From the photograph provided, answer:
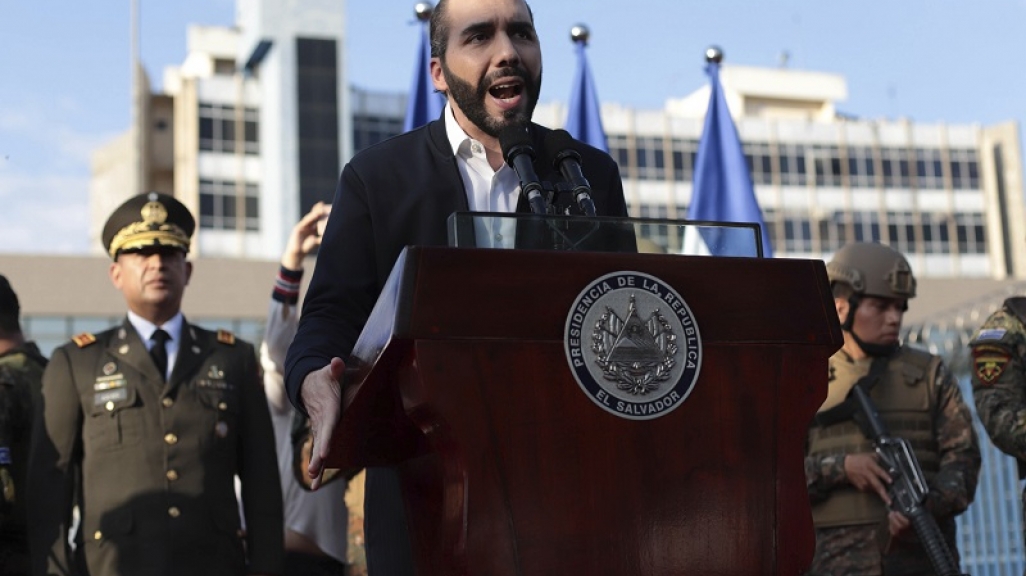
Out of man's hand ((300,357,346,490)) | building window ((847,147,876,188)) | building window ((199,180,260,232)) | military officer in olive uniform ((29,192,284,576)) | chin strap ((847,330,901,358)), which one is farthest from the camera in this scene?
building window ((847,147,876,188))

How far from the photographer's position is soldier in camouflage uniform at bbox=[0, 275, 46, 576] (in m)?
5.23

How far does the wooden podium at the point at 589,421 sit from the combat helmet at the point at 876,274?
4377 mm

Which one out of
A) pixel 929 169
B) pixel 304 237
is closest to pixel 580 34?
pixel 304 237

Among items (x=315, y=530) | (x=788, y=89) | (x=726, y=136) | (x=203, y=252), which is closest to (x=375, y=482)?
(x=315, y=530)

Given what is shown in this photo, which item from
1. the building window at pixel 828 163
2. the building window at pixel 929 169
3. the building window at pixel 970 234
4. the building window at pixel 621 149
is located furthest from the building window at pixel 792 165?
the building window at pixel 970 234

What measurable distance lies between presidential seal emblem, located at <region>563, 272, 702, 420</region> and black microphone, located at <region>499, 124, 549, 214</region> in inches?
12.9

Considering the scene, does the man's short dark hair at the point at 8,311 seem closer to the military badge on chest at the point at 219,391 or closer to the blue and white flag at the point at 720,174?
the military badge on chest at the point at 219,391

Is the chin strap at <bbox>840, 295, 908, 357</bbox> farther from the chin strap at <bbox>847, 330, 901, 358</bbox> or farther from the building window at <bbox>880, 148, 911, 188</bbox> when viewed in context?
the building window at <bbox>880, 148, 911, 188</bbox>

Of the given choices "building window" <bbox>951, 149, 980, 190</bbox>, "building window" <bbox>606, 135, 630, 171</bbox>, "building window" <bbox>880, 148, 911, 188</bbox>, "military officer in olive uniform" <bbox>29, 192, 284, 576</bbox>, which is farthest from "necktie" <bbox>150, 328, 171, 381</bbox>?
"building window" <bbox>951, 149, 980, 190</bbox>

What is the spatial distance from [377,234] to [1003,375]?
121 inches

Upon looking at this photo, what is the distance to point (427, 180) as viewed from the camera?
2.66 meters

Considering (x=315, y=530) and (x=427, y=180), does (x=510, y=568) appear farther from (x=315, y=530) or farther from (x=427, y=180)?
(x=315, y=530)

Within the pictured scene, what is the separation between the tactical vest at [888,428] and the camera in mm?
5891

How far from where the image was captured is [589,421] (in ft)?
6.26
